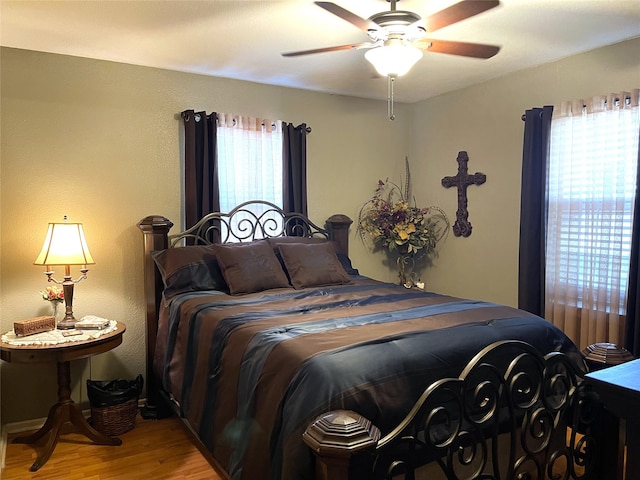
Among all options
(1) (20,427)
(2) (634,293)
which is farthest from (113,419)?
(2) (634,293)

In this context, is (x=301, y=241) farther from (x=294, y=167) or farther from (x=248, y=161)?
(x=248, y=161)

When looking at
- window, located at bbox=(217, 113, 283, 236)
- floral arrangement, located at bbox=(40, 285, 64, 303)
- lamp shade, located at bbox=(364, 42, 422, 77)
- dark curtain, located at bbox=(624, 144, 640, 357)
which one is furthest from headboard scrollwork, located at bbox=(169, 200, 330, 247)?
dark curtain, located at bbox=(624, 144, 640, 357)

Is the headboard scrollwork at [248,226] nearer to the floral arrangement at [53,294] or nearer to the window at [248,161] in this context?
Result: the window at [248,161]

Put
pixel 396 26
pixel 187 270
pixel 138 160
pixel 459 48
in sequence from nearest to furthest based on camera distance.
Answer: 1. pixel 396 26
2. pixel 459 48
3. pixel 187 270
4. pixel 138 160

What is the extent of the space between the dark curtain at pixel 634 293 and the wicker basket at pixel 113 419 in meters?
3.16

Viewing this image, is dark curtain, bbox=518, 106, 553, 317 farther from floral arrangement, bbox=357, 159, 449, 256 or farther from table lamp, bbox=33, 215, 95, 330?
table lamp, bbox=33, 215, 95, 330

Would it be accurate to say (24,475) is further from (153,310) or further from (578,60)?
(578,60)

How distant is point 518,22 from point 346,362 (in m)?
2.22

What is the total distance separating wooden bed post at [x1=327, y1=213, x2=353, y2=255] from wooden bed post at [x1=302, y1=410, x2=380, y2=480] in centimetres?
287

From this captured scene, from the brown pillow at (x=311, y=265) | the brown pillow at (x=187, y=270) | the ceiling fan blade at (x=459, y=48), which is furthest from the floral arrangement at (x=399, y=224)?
the ceiling fan blade at (x=459, y=48)

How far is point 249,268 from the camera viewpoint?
325 cm

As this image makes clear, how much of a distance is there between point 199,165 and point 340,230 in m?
1.35

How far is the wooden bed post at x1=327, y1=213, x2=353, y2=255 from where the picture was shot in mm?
4219

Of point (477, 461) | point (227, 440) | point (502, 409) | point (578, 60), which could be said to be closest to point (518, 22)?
point (578, 60)
